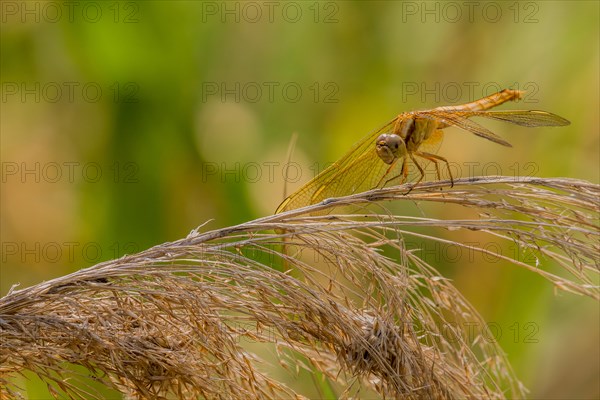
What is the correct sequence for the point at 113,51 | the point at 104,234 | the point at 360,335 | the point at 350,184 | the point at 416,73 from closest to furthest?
the point at 360,335 → the point at 350,184 → the point at 104,234 → the point at 113,51 → the point at 416,73

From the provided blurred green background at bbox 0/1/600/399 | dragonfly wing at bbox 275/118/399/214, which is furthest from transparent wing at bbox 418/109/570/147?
blurred green background at bbox 0/1/600/399

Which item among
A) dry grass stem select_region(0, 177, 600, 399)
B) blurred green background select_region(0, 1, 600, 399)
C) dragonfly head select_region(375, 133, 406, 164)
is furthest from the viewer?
blurred green background select_region(0, 1, 600, 399)

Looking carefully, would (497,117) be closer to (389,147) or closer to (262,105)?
(389,147)

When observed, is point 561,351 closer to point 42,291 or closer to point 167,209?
point 167,209

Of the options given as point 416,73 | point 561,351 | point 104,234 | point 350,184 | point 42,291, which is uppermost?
point 416,73

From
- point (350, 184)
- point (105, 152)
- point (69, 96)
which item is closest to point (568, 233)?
point (350, 184)

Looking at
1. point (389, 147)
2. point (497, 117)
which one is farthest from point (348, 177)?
point (497, 117)

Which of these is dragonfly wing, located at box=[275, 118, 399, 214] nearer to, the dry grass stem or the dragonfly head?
the dragonfly head
